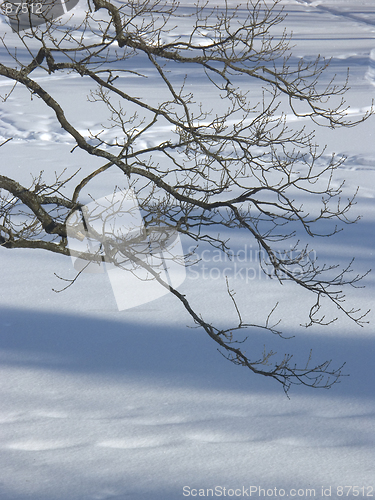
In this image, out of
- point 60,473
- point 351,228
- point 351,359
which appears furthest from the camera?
point 351,228

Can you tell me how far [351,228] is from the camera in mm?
6207

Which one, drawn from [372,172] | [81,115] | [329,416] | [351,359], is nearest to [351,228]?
[372,172]

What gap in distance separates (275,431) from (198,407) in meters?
0.50

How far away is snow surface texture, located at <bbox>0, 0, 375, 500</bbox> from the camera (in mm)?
2633

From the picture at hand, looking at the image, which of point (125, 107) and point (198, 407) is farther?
point (125, 107)

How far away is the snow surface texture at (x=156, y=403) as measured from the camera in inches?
104

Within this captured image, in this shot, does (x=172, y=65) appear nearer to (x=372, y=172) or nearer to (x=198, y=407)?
(x=372, y=172)

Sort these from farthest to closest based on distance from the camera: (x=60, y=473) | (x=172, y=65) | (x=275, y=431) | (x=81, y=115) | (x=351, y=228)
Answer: (x=172, y=65) < (x=81, y=115) < (x=351, y=228) < (x=275, y=431) < (x=60, y=473)

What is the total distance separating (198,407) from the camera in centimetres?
315

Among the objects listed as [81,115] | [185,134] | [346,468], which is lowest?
[81,115]

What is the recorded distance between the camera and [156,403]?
320 centimetres

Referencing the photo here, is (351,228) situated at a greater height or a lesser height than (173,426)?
lesser

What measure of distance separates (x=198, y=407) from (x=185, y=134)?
1.69 metres

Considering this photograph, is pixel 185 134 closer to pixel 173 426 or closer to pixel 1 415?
pixel 173 426
